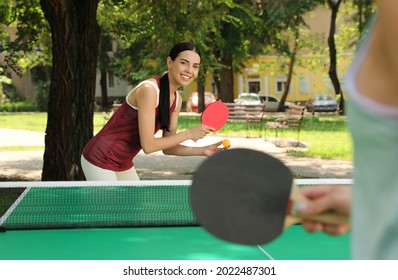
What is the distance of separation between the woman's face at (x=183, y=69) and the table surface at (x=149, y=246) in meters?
2.14

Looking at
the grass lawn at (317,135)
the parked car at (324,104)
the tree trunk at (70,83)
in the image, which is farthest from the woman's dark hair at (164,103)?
the parked car at (324,104)

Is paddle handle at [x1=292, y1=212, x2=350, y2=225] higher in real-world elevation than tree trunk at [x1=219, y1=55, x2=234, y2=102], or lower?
higher

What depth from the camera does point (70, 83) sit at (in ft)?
34.9

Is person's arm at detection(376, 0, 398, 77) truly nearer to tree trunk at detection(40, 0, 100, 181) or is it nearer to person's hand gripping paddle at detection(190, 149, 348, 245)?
person's hand gripping paddle at detection(190, 149, 348, 245)

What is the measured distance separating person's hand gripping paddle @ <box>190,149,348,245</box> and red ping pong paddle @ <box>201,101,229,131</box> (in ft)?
13.0

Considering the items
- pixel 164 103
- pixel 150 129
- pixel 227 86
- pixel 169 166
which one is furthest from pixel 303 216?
pixel 227 86

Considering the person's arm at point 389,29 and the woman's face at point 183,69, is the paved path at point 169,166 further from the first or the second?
the person's arm at point 389,29

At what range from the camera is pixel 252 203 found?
1.59 meters

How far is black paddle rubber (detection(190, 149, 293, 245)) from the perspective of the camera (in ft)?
5.21

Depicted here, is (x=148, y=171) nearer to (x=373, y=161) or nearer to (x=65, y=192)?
(x=65, y=192)

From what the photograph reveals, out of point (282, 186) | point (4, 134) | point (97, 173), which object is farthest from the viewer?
point (4, 134)

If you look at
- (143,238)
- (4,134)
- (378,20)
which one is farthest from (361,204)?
(4,134)

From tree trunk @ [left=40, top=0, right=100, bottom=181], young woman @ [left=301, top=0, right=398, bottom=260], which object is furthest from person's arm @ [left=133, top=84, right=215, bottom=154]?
tree trunk @ [left=40, top=0, right=100, bottom=181]
